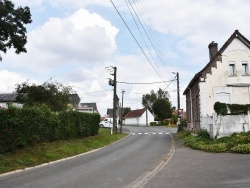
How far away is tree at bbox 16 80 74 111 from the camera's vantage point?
4050 cm

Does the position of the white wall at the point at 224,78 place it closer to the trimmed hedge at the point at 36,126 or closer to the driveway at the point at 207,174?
the trimmed hedge at the point at 36,126

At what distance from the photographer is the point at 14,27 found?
92.9ft

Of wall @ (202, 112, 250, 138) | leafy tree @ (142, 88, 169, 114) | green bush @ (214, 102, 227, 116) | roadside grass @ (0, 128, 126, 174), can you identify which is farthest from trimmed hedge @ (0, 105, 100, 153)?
leafy tree @ (142, 88, 169, 114)

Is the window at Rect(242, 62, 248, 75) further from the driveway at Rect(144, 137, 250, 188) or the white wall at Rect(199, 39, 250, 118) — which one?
the driveway at Rect(144, 137, 250, 188)

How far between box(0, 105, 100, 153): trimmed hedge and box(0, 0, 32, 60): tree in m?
8.03

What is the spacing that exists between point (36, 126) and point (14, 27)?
1236 cm

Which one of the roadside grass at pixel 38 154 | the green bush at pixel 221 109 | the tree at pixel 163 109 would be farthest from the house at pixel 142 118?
the green bush at pixel 221 109

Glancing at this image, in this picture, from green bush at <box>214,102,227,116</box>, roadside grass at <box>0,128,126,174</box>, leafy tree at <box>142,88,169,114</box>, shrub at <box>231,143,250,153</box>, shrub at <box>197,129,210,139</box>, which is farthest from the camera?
leafy tree at <box>142,88,169,114</box>

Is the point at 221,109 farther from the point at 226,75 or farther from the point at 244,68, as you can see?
the point at 244,68

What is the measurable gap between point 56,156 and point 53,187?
8727 mm

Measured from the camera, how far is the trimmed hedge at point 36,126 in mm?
16203

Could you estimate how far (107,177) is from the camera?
12.0 metres

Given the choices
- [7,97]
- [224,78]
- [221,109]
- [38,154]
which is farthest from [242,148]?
[7,97]

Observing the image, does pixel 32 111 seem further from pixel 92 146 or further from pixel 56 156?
pixel 92 146
